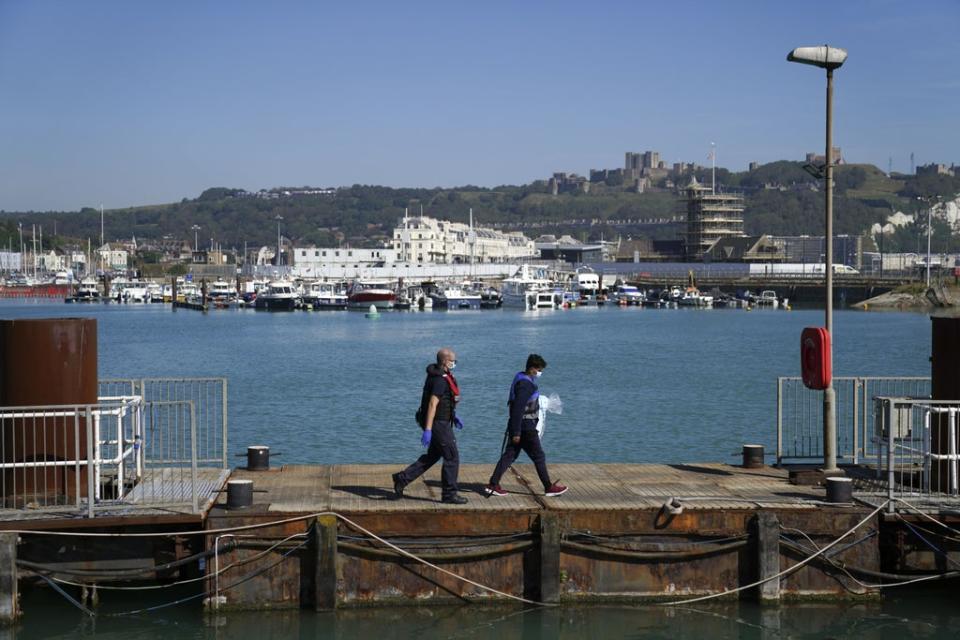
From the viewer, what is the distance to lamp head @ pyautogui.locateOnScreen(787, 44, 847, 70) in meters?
17.6

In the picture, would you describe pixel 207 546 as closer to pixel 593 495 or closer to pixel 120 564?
pixel 120 564

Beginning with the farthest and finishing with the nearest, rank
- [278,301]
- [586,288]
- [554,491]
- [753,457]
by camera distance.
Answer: [586,288] → [278,301] → [753,457] → [554,491]

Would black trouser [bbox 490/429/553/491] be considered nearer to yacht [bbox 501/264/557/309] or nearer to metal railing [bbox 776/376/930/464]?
metal railing [bbox 776/376/930/464]

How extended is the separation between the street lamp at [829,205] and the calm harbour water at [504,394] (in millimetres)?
2222

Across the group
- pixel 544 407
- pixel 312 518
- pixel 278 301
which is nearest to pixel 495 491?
pixel 544 407

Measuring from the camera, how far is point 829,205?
58.3 feet

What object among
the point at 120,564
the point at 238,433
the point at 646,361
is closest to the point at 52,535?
the point at 120,564

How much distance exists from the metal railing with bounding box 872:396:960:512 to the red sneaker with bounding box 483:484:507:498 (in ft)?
15.3

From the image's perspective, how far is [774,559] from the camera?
48.2 ft

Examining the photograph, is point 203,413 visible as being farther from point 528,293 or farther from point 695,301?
point 695,301

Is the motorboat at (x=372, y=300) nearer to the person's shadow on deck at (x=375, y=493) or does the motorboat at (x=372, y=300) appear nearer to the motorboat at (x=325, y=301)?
the motorboat at (x=325, y=301)

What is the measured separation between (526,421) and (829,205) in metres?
5.72

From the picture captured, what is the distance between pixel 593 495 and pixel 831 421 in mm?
3855

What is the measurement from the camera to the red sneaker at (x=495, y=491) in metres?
15.7
